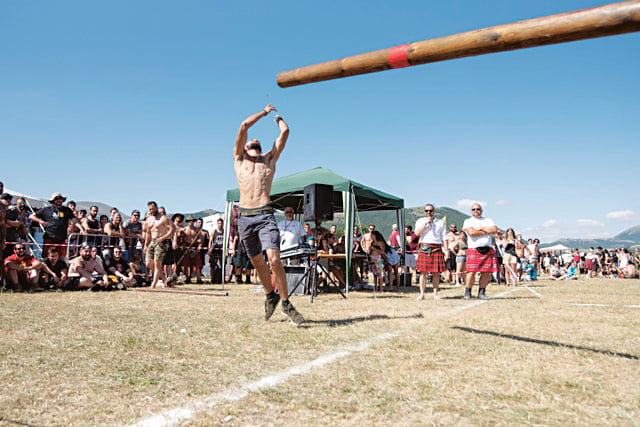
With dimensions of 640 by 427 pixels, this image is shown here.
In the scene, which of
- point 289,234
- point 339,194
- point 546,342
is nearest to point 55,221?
point 289,234

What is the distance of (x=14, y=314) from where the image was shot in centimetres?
524

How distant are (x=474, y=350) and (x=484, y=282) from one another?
515cm

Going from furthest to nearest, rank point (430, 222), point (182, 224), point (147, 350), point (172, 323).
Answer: point (182, 224) → point (430, 222) → point (172, 323) → point (147, 350)

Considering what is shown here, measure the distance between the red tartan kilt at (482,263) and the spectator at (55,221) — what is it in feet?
28.3

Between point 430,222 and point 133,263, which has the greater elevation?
point 430,222

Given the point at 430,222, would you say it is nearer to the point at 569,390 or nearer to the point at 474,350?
the point at 474,350

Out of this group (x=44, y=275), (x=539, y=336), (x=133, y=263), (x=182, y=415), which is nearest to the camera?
(x=182, y=415)

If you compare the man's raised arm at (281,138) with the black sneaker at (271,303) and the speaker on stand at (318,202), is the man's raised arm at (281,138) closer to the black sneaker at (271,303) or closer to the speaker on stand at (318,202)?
the black sneaker at (271,303)

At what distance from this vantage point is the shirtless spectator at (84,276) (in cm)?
895

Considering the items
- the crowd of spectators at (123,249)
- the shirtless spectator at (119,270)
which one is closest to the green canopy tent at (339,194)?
the crowd of spectators at (123,249)

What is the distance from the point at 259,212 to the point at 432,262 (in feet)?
14.8

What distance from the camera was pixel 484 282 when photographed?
8.22 m

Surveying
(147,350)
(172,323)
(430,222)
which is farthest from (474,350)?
(430,222)

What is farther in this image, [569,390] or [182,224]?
[182,224]
